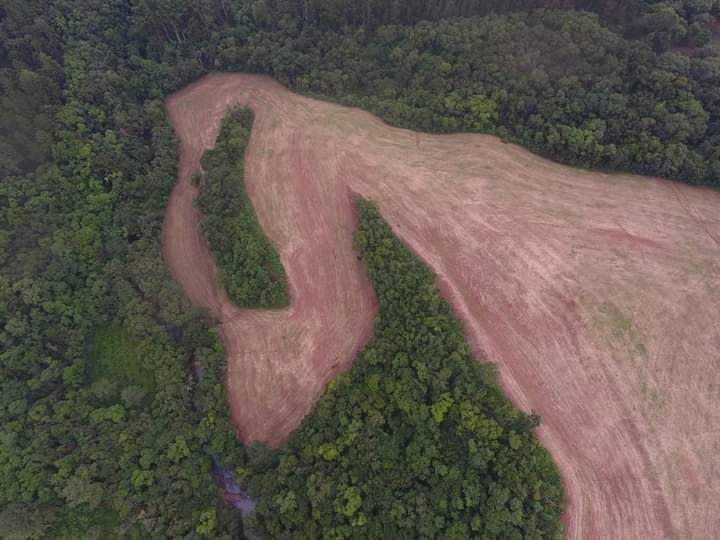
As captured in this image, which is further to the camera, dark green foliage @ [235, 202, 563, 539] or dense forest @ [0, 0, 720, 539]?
dense forest @ [0, 0, 720, 539]

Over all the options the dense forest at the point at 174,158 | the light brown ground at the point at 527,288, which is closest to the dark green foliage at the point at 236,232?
the light brown ground at the point at 527,288

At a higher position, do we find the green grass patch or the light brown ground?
the light brown ground

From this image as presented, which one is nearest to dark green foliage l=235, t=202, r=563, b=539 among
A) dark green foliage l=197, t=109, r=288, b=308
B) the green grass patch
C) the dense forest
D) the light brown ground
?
the dense forest

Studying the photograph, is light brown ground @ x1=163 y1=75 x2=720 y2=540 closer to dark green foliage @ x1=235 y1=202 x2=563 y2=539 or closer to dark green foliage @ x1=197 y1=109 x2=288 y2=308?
dark green foliage @ x1=197 y1=109 x2=288 y2=308

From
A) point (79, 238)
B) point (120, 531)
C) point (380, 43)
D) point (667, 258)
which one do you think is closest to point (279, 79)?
point (380, 43)

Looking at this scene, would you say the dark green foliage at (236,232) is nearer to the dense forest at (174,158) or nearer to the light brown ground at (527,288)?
the light brown ground at (527,288)

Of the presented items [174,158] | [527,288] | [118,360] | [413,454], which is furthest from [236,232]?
[527,288]

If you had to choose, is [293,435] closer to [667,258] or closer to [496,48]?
[667,258]
